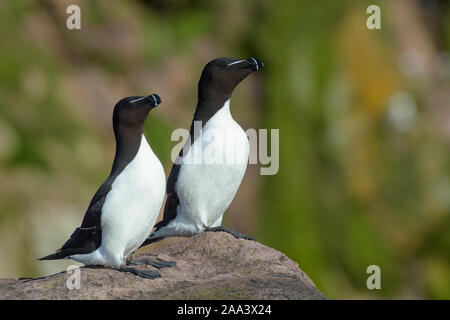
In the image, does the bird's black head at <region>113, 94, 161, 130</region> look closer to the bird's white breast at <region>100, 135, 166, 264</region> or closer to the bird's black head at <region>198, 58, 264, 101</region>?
the bird's white breast at <region>100, 135, 166, 264</region>

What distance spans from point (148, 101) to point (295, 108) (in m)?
10.9

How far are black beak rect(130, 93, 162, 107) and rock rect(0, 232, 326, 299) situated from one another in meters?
1.21

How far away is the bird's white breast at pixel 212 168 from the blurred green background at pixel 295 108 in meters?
7.21

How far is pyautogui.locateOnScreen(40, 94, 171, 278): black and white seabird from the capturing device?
221 inches

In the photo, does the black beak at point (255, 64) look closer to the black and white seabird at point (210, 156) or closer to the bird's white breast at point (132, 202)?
the black and white seabird at point (210, 156)

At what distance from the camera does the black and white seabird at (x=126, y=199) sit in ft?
18.4

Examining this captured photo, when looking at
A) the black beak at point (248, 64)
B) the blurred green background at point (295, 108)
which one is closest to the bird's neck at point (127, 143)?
the black beak at point (248, 64)

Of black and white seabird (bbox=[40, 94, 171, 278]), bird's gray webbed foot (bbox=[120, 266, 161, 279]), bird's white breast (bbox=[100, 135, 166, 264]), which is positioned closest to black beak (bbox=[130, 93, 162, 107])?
black and white seabird (bbox=[40, 94, 171, 278])

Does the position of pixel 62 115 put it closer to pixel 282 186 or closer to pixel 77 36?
pixel 77 36

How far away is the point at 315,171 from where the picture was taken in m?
16.2

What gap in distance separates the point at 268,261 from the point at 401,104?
12.0 m
